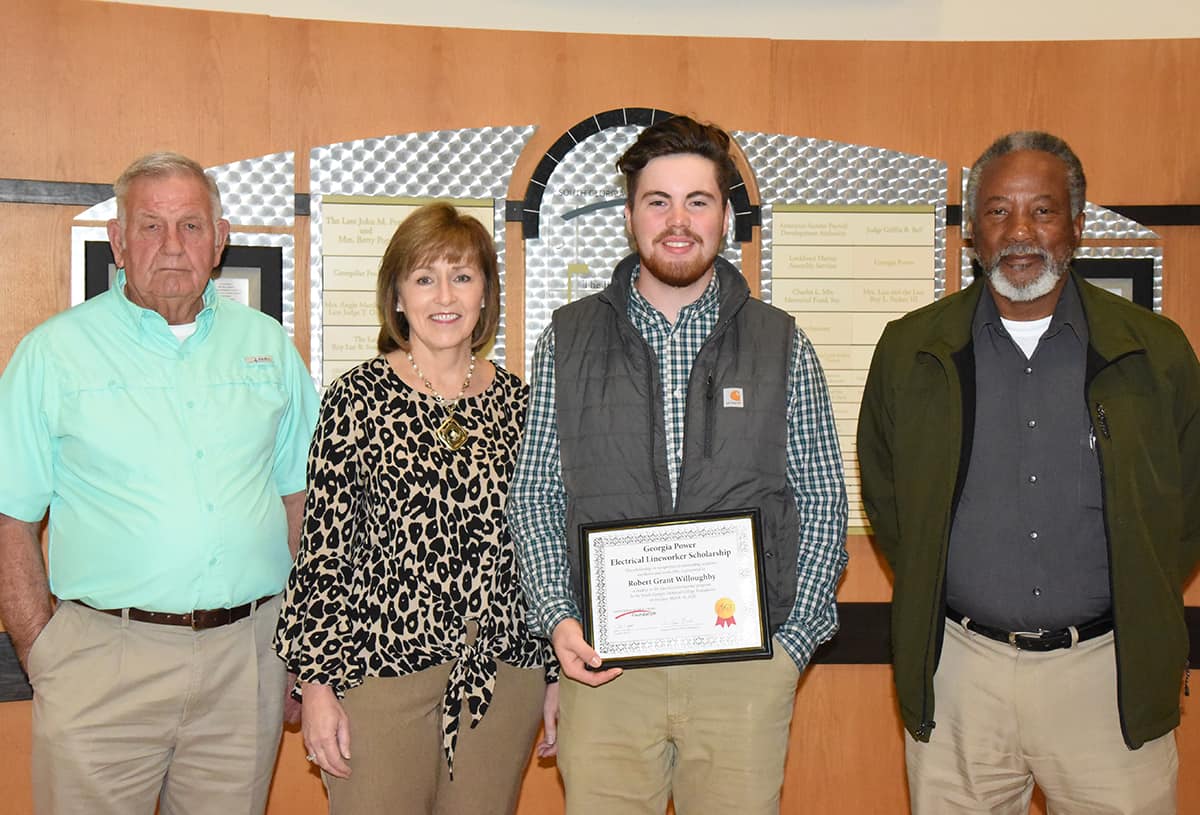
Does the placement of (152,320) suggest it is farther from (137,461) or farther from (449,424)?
(449,424)

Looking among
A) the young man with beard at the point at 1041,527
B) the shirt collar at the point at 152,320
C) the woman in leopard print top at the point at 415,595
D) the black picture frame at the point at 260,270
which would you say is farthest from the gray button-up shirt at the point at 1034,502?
the black picture frame at the point at 260,270

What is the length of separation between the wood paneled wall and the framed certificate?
1.49 metres

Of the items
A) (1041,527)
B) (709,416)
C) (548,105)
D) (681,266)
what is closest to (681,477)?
(709,416)

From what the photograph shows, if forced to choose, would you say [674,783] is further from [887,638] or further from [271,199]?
[271,199]

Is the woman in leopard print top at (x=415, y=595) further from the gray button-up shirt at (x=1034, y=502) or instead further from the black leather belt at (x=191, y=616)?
the gray button-up shirt at (x=1034, y=502)

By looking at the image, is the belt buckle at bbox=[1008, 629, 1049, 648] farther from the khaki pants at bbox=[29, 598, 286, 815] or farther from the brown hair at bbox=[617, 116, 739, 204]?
the khaki pants at bbox=[29, 598, 286, 815]

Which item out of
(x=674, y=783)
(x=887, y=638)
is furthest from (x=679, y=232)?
(x=887, y=638)

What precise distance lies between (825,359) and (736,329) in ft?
4.22

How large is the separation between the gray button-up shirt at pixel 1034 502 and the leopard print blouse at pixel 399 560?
113cm

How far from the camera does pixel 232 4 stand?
3.82m

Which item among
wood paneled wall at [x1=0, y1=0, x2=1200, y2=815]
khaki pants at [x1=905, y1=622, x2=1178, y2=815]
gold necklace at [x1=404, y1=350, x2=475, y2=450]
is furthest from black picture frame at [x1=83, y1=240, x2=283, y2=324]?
khaki pants at [x1=905, y1=622, x2=1178, y2=815]

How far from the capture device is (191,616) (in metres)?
2.56

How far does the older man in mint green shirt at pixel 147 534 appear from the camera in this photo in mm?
2529

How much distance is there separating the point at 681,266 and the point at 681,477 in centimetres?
49
